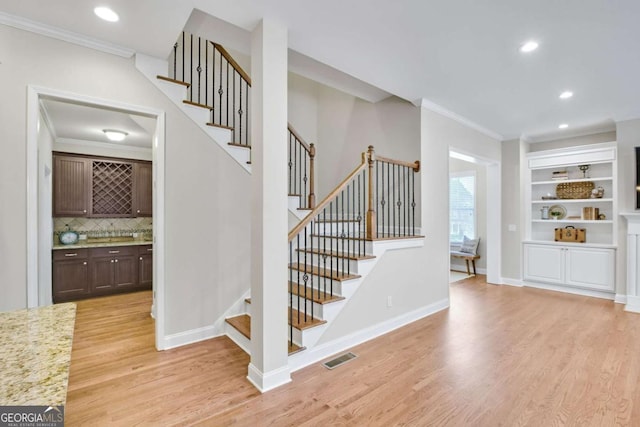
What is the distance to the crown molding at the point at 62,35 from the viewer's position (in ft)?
7.58

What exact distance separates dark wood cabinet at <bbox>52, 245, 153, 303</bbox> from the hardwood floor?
1.27 m

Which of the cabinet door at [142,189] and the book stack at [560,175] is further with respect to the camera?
the cabinet door at [142,189]

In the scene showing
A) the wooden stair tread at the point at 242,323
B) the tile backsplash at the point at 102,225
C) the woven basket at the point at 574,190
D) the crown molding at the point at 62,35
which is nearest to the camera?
the crown molding at the point at 62,35

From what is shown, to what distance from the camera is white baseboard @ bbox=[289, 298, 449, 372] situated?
106 inches

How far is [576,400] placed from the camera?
7.27 feet

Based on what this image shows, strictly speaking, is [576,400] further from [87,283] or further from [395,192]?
[87,283]

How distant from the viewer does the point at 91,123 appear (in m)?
4.26

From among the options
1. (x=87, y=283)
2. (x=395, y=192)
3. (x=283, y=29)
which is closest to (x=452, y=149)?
(x=395, y=192)

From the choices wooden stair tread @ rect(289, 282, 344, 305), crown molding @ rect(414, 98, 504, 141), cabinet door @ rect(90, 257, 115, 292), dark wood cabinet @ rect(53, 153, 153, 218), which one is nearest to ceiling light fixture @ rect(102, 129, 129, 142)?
dark wood cabinet @ rect(53, 153, 153, 218)

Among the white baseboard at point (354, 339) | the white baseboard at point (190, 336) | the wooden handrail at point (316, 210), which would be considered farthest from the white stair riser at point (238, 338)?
the wooden handrail at point (316, 210)

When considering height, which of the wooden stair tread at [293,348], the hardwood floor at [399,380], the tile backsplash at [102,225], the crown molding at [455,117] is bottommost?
the hardwood floor at [399,380]

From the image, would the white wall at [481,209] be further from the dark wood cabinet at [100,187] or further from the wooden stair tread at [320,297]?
the dark wood cabinet at [100,187]

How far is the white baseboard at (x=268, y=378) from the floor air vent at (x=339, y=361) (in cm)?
41

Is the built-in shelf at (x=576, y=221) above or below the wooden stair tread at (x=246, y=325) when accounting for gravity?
above
